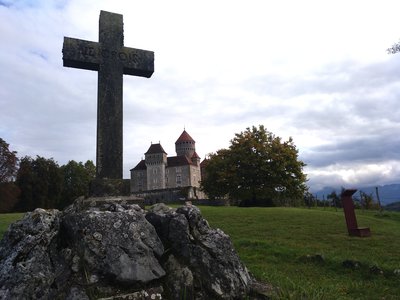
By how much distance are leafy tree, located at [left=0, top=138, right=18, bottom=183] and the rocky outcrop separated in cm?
4664

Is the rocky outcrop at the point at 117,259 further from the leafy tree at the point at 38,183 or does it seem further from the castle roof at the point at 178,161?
the castle roof at the point at 178,161

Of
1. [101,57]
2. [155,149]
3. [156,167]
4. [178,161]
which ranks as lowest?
[101,57]

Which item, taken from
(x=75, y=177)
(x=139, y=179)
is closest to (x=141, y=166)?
(x=139, y=179)

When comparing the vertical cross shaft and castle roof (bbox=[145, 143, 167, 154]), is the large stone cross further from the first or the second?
castle roof (bbox=[145, 143, 167, 154])

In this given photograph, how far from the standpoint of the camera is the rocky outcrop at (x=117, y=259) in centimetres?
380

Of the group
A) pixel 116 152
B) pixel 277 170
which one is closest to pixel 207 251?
pixel 116 152

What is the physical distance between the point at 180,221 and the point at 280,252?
6.50 metres

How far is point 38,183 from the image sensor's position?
51844 mm

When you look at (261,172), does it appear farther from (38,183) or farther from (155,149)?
(155,149)

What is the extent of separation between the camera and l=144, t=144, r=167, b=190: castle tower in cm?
9138

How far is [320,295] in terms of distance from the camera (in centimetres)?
460

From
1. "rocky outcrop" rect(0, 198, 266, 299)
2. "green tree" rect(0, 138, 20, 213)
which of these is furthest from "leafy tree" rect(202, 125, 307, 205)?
"rocky outcrop" rect(0, 198, 266, 299)

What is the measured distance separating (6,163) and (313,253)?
4475cm

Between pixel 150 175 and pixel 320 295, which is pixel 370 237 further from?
pixel 150 175
